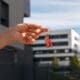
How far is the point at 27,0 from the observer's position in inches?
1219

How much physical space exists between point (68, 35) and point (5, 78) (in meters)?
64.3

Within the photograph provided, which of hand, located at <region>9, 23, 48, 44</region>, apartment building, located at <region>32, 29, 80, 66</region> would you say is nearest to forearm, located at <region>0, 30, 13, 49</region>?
hand, located at <region>9, 23, 48, 44</region>

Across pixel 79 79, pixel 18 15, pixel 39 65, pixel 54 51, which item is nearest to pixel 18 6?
pixel 18 15

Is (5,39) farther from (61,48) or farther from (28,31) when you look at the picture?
(61,48)

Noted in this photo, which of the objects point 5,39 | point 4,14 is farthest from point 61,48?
point 5,39

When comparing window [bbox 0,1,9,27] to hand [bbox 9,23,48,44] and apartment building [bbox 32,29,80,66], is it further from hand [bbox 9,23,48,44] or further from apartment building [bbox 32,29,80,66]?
apartment building [bbox 32,29,80,66]

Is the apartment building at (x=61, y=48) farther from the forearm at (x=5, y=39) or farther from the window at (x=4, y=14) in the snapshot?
the forearm at (x=5, y=39)

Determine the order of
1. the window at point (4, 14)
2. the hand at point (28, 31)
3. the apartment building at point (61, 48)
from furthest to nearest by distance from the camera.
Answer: the apartment building at point (61, 48) → the window at point (4, 14) → the hand at point (28, 31)

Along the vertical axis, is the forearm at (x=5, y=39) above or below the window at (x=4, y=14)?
below

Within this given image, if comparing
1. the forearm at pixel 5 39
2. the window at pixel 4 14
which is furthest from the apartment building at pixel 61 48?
the forearm at pixel 5 39

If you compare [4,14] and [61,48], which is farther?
[61,48]

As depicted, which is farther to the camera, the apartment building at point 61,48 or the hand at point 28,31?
the apartment building at point 61,48

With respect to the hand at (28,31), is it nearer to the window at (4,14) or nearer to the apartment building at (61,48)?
the window at (4,14)

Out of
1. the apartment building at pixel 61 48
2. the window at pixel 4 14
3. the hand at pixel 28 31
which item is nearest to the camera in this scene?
the hand at pixel 28 31
